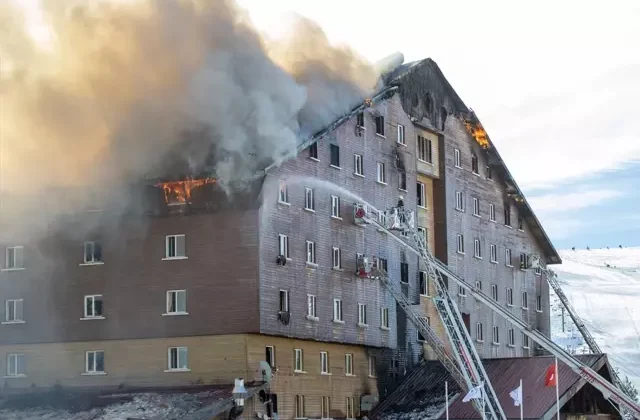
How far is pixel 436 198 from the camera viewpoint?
79688 mm

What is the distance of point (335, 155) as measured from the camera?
68500 millimetres

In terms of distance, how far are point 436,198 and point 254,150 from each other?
1993cm

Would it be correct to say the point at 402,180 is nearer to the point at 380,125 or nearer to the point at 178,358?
the point at 380,125

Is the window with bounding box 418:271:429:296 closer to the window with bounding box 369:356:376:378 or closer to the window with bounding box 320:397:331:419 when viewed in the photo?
the window with bounding box 369:356:376:378

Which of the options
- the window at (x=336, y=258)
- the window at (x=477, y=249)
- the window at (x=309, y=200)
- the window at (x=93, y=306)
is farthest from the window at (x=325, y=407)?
the window at (x=477, y=249)

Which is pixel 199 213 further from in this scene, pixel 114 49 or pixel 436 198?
pixel 436 198

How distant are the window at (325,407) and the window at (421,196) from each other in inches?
625

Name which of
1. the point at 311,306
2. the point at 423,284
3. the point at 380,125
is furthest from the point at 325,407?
the point at 380,125

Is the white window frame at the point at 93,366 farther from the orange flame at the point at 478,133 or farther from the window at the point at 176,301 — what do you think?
the orange flame at the point at 478,133

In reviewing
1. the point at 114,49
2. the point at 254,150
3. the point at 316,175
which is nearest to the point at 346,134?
the point at 316,175

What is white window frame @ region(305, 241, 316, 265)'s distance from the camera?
65.2m

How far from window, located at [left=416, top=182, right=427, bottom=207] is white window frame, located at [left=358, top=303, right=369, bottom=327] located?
10.2m

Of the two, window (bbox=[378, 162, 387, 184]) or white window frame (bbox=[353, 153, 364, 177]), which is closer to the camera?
white window frame (bbox=[353, 153, 364, 177])

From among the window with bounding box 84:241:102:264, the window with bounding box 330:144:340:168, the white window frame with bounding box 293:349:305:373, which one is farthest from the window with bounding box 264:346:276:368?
the window with bounding box 330:144:340:168
